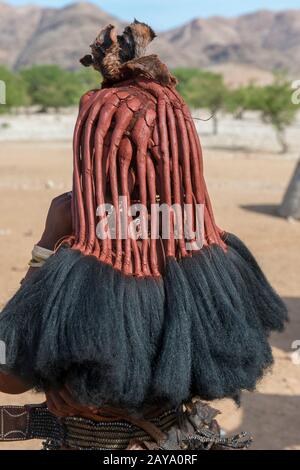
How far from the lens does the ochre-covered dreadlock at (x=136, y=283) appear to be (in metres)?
1.45

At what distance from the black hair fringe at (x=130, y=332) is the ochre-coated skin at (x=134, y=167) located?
44mm

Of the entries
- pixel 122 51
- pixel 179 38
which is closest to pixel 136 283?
pixel 122 51

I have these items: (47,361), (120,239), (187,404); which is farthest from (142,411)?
(120,239)

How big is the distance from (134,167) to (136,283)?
267mm

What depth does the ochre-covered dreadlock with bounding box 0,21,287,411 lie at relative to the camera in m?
1.45

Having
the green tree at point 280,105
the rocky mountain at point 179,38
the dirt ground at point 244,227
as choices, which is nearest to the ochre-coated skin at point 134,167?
the dirt ground at point 244,227

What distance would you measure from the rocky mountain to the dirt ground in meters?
78.8

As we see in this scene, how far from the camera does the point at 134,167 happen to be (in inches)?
62.7
